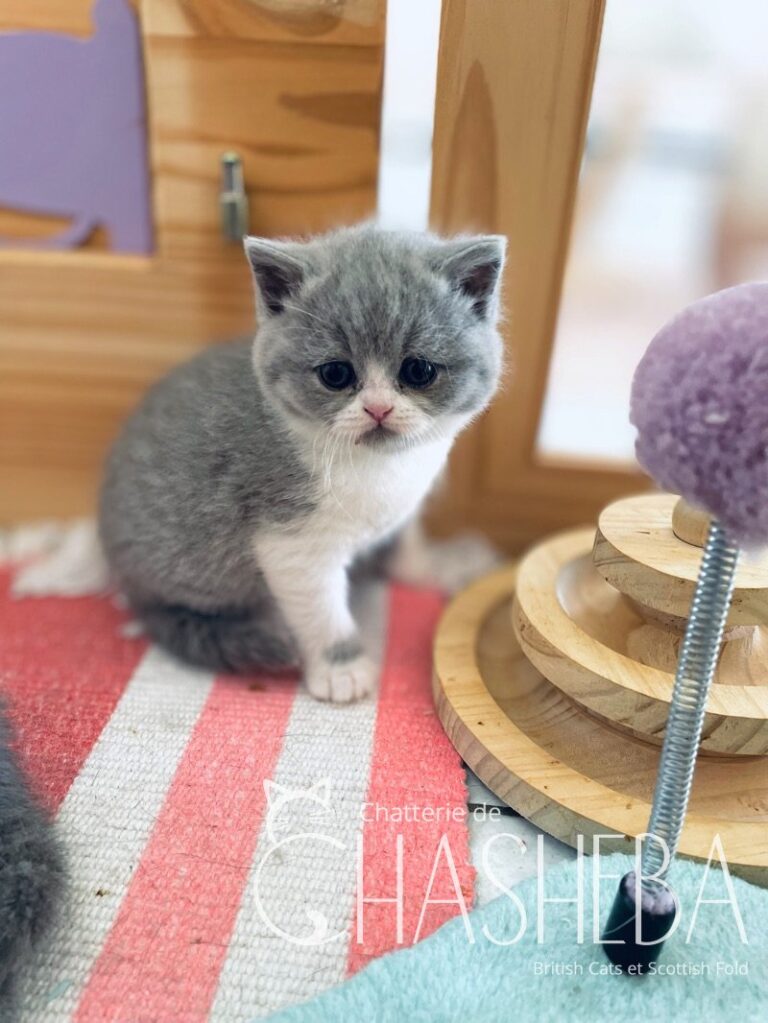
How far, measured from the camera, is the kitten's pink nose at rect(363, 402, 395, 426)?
2.54 ft

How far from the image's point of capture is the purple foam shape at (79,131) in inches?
38.2

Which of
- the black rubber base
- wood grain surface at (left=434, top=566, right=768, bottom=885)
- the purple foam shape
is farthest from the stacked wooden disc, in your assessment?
the purple foam shape

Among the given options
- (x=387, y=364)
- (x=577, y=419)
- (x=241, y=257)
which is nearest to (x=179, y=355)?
(x=241, y=257)

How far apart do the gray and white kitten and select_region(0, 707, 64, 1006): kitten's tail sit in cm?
29

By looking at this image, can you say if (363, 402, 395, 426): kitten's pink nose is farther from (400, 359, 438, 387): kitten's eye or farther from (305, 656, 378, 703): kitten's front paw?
(305, 656, 378, 703): kitten's front paw

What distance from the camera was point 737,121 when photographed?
1896mm

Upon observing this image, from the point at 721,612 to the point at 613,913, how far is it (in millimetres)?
268

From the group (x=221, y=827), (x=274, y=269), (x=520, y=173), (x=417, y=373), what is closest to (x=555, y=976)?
(x=221, y=827)

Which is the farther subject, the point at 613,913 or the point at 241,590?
the point at 241,590

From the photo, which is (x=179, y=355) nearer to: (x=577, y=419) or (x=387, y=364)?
(x=387, y=364)

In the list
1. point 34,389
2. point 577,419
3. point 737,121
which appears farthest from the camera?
point 737,121

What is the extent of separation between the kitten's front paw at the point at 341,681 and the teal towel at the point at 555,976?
0.29 m

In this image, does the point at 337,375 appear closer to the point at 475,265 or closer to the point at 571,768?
the point at 475,265

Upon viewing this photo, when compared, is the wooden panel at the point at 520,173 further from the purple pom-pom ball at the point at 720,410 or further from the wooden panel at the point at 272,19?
the purple pom-pom ball at the point at 720,410
